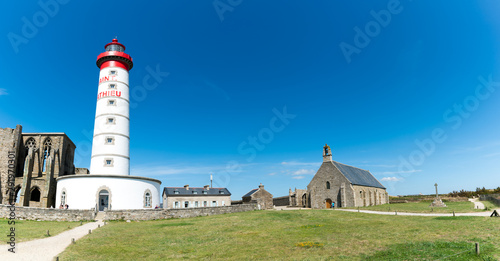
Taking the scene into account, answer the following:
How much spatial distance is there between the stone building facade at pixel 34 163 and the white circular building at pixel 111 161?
207 inches

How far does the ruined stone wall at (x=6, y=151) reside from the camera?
33594 mm

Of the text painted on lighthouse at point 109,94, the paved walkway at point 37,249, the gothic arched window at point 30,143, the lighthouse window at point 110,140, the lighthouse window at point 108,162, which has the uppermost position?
the text painted on lighthouse at point 109,94

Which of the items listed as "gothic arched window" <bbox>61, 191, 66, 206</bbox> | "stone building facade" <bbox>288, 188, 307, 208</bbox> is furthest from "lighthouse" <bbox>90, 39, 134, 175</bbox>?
"stone building facade" <bbox>288, 188, 307, 208</bbox>

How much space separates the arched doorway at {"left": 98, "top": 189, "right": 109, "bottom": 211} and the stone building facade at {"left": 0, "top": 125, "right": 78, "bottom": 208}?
29.7 ft

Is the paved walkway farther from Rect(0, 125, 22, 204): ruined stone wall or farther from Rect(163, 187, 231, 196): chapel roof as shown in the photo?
Rect(163, 187, 231, 196): chapel roof

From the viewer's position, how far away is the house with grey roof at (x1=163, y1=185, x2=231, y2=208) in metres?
44.8

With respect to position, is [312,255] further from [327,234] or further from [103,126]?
[103,126]

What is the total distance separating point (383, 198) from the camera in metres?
55.7

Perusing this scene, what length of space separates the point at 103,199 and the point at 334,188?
104 ft

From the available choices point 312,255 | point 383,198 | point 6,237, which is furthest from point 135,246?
point 383,198

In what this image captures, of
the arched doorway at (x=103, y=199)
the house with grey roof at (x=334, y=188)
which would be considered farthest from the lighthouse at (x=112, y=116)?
the house with grey roof at (x=334, y=188)

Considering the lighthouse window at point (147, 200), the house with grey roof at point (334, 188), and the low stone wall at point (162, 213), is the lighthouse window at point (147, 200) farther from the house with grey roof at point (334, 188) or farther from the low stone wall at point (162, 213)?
the house with grey roof at point (334, 188)

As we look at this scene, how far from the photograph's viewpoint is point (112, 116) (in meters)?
32.5

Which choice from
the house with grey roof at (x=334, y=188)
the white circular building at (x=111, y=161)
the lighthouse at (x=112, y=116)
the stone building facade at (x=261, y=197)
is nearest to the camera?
the white circular building at (x=111, y=161)
